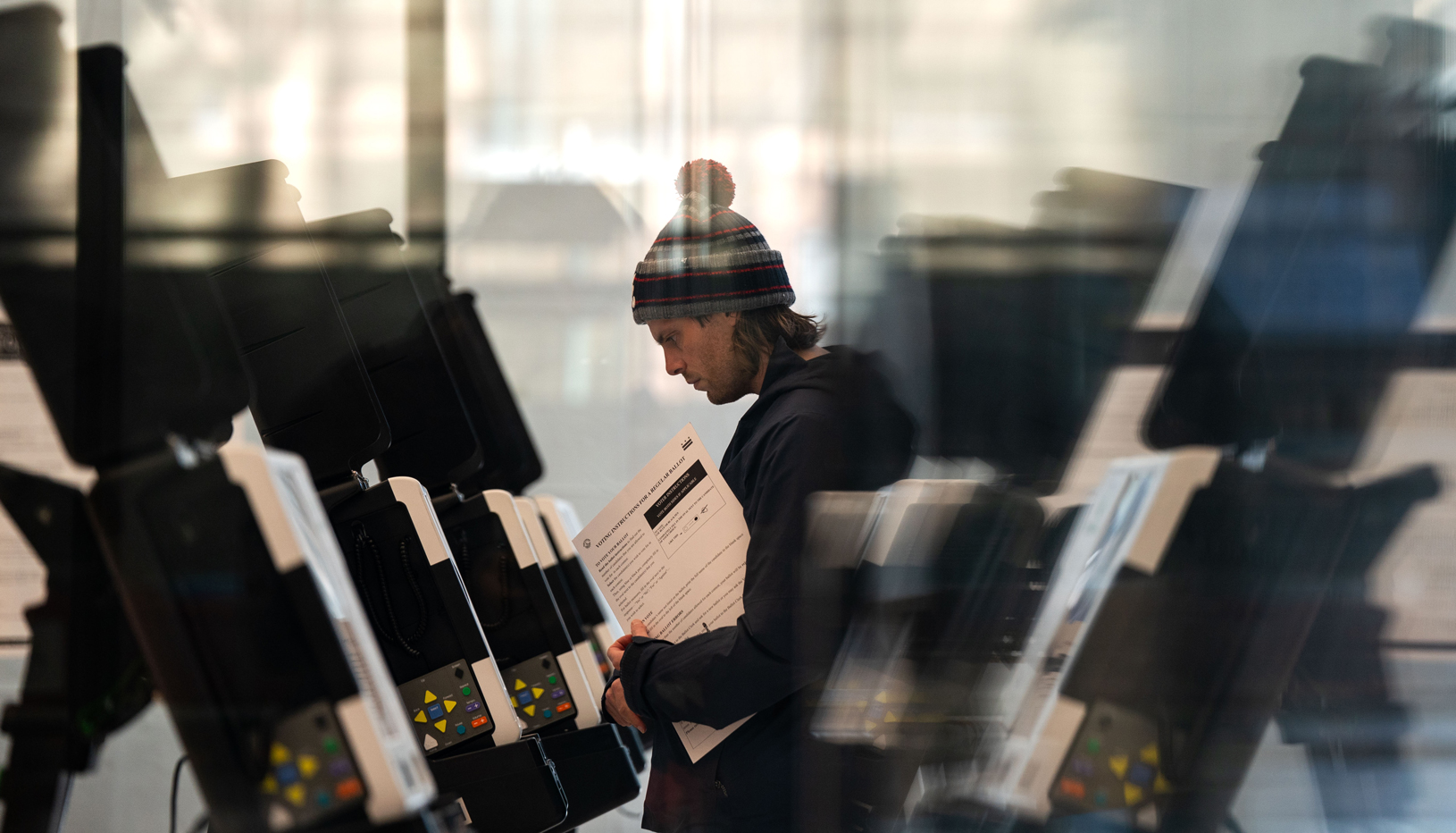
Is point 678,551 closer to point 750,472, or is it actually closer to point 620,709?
point 750,472

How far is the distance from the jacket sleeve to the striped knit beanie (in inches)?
8.2

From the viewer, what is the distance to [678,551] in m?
1.31

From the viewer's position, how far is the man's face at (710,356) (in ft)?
4.57

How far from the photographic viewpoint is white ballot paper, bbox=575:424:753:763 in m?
1.28

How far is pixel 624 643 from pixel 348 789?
52 centimetres

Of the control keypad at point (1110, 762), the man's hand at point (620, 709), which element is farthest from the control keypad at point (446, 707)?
the control keypad at point (1110, 762)

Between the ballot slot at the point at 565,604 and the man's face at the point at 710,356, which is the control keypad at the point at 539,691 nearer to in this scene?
the ballot slot at the point at 565,604

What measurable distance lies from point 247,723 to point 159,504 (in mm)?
212

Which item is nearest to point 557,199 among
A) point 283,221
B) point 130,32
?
point 283,221

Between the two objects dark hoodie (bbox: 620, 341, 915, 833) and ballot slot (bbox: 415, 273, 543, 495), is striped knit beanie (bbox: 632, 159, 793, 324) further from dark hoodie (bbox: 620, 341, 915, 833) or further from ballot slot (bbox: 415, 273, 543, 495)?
ballot slot (bbox: 415, 273, 543, 495)

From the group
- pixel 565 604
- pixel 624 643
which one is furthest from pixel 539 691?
pixel 624 643

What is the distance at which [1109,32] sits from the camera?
4.20ft

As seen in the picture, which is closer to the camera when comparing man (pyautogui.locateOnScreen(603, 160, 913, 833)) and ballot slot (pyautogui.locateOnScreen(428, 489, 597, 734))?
man (pyautogui.locateOnScreen(603, 160, 913, 833))

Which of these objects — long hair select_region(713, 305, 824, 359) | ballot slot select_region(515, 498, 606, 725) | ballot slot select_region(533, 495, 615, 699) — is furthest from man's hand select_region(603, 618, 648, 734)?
ballot slot select_region(533, 495, 615, 699)
